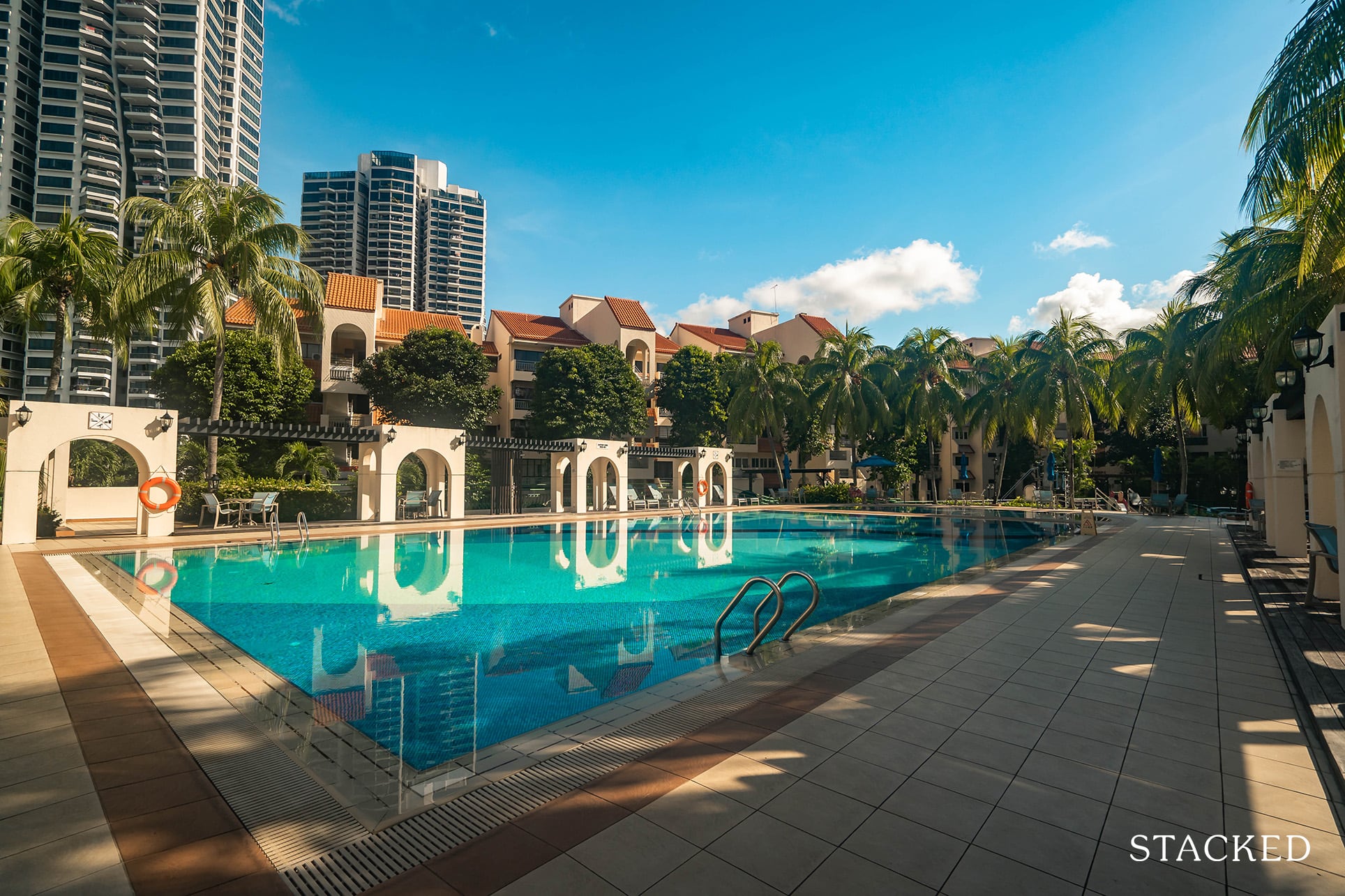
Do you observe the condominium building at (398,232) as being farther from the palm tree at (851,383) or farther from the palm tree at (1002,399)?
the palm tree at (1002,399)

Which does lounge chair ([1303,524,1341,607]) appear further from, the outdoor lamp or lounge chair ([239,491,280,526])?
lounge chair ([239,491,280,526])

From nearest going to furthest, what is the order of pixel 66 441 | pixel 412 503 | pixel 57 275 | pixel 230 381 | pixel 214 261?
pixel 66 441 → pixel 57 275 → pixel 214 261 → pixel 412 503 → pixel 230 381

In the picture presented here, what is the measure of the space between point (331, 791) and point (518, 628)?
15.4 ft

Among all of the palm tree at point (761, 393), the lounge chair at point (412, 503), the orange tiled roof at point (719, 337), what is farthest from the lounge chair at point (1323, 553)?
the orange tiled roof at point (719, 337)

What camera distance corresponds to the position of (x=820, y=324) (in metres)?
46.9

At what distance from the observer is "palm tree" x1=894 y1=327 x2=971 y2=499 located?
35.4 meters

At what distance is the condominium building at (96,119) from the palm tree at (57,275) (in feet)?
180

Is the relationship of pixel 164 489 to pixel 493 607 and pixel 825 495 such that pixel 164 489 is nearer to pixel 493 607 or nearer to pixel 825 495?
pixel 493 607

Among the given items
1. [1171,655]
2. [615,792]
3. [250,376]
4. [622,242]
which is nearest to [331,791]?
[615,792]

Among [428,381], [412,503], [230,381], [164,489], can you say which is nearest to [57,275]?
[164,489]

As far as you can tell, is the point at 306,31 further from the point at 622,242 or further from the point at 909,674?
the point at 909,674

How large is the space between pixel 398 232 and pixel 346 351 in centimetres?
8148

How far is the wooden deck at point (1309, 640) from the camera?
4.07m

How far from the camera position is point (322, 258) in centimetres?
10469
